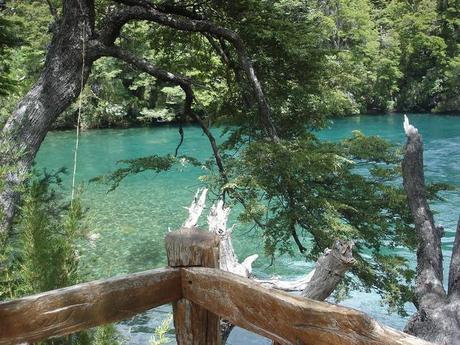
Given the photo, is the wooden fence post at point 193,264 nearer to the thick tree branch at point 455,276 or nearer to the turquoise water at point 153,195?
the turquoise water at point 153,195

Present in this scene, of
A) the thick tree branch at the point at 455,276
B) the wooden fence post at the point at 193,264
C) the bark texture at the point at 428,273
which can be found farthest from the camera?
the thick tree branch at the point at 455,276

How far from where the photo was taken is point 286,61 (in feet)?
19.6

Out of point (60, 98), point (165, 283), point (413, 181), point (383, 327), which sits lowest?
point (413, 181)

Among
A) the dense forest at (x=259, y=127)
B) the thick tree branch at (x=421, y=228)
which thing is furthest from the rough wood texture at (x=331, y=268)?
the thick tree branch at (x=421, y=228)

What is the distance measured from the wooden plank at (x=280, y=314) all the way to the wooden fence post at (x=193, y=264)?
51 millimetres

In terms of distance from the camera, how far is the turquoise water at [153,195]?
8.66m

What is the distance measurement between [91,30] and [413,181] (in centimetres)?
342

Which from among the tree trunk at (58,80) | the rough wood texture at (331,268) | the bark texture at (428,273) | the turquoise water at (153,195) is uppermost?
the tree trunk at (58,80)

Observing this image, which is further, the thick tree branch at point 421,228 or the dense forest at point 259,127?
the thick tree branch at point 421,228

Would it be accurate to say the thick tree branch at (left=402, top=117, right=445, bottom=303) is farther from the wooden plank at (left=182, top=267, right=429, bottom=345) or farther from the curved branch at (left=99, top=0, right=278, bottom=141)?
the wooden plank at (left=182, top=267, right=429, bottom=345)

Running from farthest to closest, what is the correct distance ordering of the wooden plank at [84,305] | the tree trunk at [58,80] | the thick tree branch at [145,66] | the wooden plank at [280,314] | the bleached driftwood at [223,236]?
the thick tree branch at [145,66] → the tree trunk at [58,80] → the bleached driftwood at [223,236] → the wooden plank at [84,305] → the wooden plank at [280,314]

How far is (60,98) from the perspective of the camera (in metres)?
4.85

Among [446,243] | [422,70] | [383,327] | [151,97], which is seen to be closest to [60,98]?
[383,327]

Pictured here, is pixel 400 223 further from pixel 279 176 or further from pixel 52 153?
pixel 52 153
